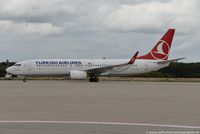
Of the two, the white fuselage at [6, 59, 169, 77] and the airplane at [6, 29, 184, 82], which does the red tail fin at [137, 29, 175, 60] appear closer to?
the airplane at [6, 29, 184, 82]

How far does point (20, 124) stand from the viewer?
39.8 feet

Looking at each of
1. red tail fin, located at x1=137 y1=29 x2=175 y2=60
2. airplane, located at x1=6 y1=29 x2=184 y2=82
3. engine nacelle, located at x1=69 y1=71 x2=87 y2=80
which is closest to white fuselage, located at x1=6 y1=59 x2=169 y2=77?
airplane, located at x1=6 y1=29 x2=184 y2=82

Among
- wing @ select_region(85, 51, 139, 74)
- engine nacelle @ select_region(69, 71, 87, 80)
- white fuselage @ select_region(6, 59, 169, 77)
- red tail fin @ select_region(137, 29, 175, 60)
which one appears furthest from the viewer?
red tail fin @ select_region(137, 29, 175, 60)

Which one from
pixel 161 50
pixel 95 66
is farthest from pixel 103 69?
pixel 161 50

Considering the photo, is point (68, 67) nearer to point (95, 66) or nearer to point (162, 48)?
point (95, 66)

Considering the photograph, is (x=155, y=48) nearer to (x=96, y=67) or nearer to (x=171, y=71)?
(x=96, y=67)

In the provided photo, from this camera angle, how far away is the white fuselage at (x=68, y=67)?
5244 centimetres

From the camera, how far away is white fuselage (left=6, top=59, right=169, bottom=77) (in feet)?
172

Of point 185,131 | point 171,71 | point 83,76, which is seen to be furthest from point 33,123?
point 171,71

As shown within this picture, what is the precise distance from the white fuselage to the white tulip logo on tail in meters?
1.41

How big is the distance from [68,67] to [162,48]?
38.7 feet

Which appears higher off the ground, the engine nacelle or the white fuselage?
the white fuselage

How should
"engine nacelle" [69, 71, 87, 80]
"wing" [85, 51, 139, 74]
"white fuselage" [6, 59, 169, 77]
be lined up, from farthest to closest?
"white fuselage" [6, 59, 169, 77] < "wing" [85, 51, 139, 74] < "engine nacelle" [69, 71, 87, 80]

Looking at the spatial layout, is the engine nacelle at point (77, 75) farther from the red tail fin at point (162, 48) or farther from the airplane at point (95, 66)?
the red tail fin at point (162, 48)
